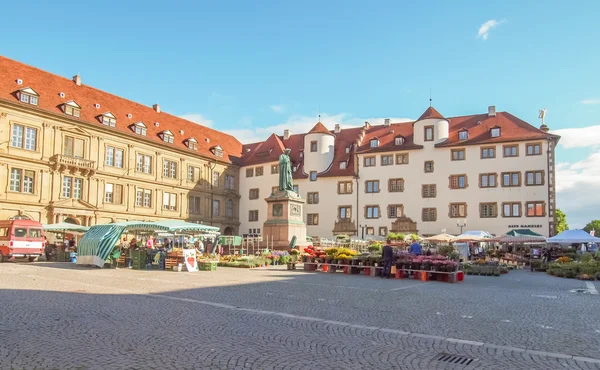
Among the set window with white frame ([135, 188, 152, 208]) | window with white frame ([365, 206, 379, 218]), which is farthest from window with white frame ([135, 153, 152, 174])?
window with white frame ([365, 206, 379, 218])

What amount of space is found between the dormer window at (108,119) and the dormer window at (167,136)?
6053mm

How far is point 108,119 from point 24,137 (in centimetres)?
864

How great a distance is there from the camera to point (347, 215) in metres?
56.7

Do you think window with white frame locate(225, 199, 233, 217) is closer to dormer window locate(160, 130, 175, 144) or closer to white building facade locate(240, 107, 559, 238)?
white building facade locate(240, 107, 559, 238)

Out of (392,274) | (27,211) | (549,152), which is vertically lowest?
(392,274)

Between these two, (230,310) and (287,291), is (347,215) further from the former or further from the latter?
(230,310)

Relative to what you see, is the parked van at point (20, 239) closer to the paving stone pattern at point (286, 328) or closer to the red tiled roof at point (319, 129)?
the paving stone pattern at point (286, 328)

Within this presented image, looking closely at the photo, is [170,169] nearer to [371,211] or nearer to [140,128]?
[140,128]

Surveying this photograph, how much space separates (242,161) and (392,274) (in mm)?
45227

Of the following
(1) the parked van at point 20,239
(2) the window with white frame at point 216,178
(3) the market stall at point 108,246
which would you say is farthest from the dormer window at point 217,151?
(3) the market stall at point 108,246

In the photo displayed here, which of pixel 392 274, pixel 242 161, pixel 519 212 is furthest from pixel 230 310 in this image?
pixel 242 161

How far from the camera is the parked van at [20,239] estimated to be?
32625 mm

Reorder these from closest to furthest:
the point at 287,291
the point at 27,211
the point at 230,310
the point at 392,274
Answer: the point at 230,310 → the point at 287,291 → the point at 392,274 → the point at 27,211

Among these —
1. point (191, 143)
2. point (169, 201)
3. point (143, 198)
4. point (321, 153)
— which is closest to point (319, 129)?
point (321, 153)
